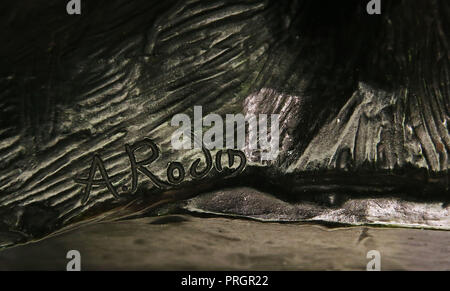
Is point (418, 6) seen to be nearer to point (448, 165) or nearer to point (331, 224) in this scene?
point (448, 165)

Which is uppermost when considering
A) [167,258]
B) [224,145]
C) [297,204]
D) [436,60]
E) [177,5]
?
[177,5]

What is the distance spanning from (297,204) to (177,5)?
1.35ft

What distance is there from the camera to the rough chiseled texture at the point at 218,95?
3.99 feet

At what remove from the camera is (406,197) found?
1271mm

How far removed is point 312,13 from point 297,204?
34 cm

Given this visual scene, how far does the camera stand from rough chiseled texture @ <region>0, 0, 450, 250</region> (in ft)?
3.99

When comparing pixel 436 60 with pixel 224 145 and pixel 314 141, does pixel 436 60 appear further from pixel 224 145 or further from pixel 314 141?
pixel 224 145

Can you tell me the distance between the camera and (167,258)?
5.14ft

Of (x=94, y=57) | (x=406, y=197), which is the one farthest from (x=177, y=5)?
(x=406, y=197)

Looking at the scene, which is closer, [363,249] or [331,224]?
[331,224]

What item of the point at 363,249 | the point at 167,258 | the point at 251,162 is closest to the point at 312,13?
the point at 251,162

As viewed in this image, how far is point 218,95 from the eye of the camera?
1.25m

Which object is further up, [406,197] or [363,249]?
[406,197]
